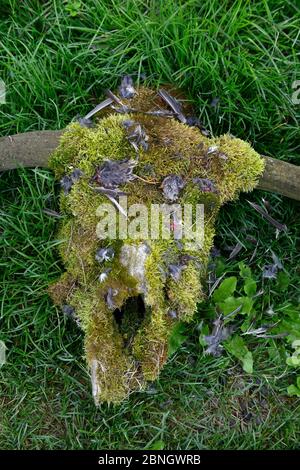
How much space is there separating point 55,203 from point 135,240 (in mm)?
667

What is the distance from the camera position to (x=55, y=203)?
105 inches

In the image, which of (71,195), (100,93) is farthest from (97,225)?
(100,93)

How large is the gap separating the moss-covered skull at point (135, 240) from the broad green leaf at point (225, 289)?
257 mm

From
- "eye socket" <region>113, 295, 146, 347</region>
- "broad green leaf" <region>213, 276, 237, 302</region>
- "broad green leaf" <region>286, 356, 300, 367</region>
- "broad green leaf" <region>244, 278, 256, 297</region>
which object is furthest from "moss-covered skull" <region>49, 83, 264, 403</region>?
"broad green leaf" <region>286, 356, 300, 367</region>

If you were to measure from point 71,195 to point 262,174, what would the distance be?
94 centimetres

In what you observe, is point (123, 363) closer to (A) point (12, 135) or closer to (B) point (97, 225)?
(B) point (97, 225)

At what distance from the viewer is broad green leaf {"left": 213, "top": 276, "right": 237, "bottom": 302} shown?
2.59 metres

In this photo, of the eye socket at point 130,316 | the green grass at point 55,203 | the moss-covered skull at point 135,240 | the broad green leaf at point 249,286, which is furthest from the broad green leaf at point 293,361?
the eye socket at point 130,316

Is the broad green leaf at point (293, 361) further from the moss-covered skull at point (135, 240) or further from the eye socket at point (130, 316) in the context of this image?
the eye socket at point (130, 316)

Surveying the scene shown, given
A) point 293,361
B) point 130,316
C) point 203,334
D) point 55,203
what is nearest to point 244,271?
point 203,334

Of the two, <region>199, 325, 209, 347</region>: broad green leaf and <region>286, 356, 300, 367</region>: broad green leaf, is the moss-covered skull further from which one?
<region>286, 356, 300, 367</region>: broad green leaf

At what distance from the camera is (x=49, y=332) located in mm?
2627

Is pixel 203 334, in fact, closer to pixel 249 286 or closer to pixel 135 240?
pixel 249 286

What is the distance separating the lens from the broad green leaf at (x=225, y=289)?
102 inches
